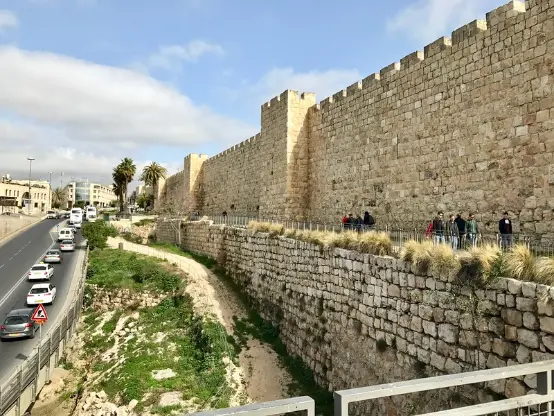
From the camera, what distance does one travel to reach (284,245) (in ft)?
46.0

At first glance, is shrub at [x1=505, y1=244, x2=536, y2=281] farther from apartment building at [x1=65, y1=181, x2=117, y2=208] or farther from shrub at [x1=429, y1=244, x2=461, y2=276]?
apartment building at [x1=65, y1=181, x2=117, y2=208]

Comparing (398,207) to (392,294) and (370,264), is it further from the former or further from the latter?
(392,294)

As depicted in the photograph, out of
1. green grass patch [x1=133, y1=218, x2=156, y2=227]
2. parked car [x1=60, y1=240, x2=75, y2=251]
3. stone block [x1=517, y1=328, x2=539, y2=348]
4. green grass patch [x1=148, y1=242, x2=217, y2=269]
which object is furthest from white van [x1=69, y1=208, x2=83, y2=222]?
stone block [x1=517, y1=328, x2=539, y2=348]

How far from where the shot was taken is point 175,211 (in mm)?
45188

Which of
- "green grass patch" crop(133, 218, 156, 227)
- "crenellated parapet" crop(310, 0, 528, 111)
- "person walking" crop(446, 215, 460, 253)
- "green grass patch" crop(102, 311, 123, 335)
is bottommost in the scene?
"green grass patch" crop(102, 311, 123, 335)

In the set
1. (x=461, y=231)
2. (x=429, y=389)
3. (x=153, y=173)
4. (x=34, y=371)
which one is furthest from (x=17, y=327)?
(x=153, y=173)

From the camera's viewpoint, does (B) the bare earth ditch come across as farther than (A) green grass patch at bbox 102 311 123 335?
No

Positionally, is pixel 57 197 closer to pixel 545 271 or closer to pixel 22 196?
pixel 22 196

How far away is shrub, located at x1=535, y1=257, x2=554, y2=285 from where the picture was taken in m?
5.31

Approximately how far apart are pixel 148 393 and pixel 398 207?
8.89 m

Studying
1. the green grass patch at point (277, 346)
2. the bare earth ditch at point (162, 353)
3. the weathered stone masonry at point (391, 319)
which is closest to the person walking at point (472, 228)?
the weathered stone masonry at point (391, 319)

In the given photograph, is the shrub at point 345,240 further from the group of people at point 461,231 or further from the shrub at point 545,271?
the shrub at point 545,271

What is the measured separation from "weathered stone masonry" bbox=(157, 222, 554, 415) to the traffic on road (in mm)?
7908

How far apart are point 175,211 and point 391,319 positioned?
1538 inches
